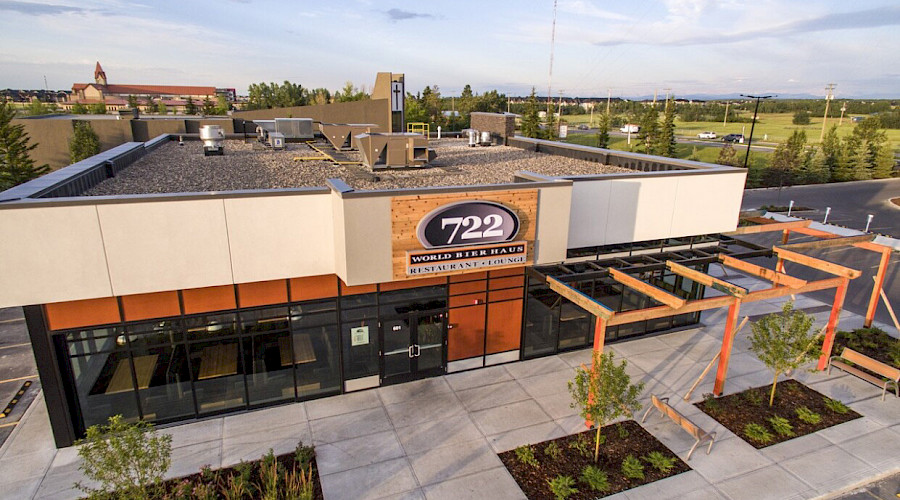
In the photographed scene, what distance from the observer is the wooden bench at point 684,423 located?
11.3 meters

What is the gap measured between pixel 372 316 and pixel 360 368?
1.64 m

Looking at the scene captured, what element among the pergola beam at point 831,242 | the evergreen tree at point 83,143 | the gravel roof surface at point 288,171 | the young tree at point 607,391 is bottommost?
the young tree at point 607,391

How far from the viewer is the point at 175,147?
2400 cm

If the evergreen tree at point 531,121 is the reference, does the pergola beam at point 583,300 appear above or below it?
below

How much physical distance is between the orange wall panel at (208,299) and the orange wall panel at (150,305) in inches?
9.5

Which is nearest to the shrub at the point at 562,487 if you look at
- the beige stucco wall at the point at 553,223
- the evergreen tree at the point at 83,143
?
the beige stucco wall at the point at 553,223

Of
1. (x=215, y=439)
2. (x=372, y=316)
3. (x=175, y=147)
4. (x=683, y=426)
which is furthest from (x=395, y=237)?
(x=175, y=147)

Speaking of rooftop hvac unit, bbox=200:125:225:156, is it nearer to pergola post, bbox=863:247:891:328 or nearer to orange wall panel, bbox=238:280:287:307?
orange wall panel, bbox=238:280:287:307

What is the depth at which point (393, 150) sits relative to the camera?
17.5 meters

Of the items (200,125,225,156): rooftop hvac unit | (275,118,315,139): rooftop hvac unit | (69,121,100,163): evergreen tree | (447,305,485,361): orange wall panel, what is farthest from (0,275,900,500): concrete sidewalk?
(69,121,100,163): evergreen tree

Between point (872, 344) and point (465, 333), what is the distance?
14284 millimetres

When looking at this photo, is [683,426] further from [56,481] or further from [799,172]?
[799,172]

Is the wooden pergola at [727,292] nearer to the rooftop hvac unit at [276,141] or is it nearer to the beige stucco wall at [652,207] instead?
the beige stucco wall at [652,207]

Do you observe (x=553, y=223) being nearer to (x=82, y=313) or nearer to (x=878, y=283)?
(x=82, y=313)
